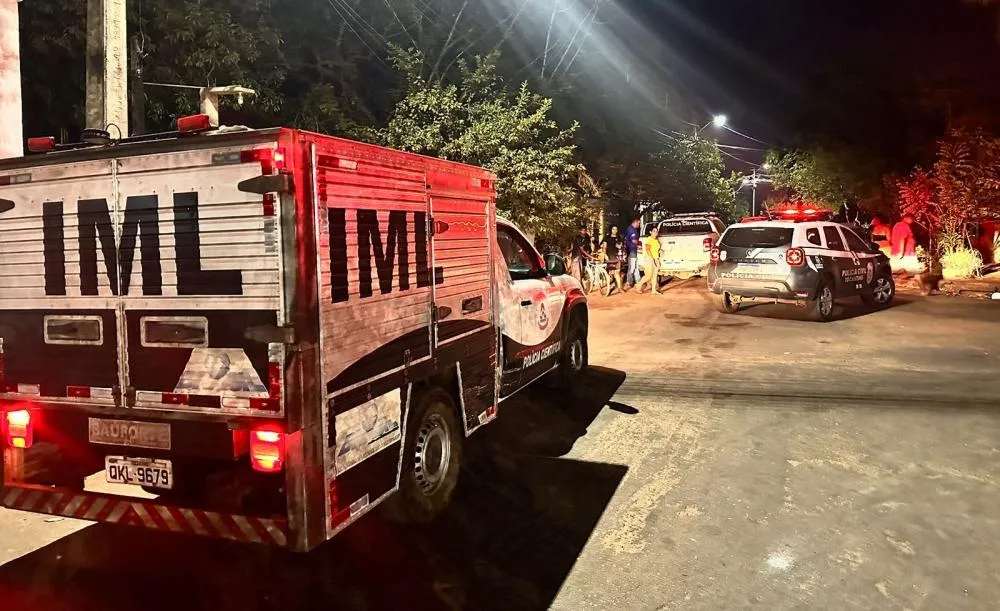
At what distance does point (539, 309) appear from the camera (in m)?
7.05

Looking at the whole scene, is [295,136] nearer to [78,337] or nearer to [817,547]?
[78,337]

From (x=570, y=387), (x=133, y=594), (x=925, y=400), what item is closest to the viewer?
(x=133, y=594)

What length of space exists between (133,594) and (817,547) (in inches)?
142

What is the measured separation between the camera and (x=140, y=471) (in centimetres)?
398

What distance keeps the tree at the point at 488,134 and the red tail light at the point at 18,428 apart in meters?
11.2

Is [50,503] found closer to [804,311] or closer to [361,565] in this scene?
[361,565]

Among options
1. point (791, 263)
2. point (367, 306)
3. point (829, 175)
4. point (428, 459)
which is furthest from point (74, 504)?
point (829, 175)

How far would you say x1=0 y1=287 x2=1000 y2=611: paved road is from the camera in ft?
12.8

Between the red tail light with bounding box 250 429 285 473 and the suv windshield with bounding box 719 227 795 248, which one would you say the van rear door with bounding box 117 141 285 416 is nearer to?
the red tail light with bounding box 250 429 285 473

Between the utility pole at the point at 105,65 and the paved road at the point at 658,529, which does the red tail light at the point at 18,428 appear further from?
the utility pole at the point at 105,65

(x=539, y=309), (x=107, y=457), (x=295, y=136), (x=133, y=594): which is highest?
(x=295, y=136)

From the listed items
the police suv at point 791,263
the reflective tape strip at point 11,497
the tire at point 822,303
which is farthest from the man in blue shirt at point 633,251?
the reflective tape strip at point 11,497

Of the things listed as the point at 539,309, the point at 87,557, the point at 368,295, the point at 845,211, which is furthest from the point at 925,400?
the point at 845,211

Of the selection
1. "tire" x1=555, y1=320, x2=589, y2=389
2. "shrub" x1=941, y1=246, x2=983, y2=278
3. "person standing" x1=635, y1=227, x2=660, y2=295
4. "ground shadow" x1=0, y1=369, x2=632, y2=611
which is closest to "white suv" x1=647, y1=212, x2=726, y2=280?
"person standing" x1=635, y1=227, x2=660, y2=295
